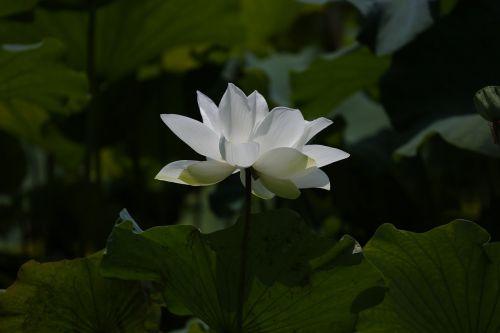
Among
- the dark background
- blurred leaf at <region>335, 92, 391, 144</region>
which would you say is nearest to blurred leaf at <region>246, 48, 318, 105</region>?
the dark background

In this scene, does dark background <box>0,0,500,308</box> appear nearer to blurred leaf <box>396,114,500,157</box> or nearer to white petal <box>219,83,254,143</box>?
blurred leaf <box>396,114,500,157</box>

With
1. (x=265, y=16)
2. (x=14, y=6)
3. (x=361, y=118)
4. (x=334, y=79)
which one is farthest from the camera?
(x=265, y=16)

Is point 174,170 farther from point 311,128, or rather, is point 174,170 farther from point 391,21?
point 391,21

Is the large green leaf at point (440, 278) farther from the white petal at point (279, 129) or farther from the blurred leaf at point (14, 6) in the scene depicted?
the blurred leaf at point (14, 6)

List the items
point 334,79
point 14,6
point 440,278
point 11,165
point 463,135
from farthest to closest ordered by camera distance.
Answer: point 11,165
point 334,79
point 14,6
point 463,135
point 440,278

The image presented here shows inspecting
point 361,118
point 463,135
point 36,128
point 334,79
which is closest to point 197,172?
point 463,135

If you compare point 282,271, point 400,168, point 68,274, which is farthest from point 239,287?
point 400,168
